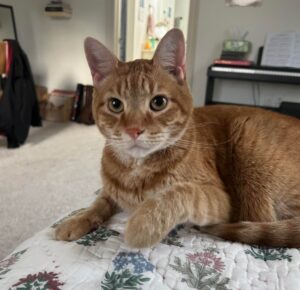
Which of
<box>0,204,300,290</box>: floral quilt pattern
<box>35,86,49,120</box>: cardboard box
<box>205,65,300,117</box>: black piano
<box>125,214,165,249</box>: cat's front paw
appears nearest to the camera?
<box>0,204,300,290</box>: floral quilt pattern

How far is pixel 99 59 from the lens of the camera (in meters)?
0.89

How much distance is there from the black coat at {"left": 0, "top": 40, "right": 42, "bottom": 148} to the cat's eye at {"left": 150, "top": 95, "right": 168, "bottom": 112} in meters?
2.18

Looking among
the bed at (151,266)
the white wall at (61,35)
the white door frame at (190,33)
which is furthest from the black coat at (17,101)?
the bed at (151,266)

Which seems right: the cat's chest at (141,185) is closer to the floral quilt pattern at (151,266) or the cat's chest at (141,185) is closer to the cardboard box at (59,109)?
the floral quilt pattern at (151,266)

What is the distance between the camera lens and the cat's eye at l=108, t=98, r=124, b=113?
82 centimetres

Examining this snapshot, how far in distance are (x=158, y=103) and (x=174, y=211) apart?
0.93 feet

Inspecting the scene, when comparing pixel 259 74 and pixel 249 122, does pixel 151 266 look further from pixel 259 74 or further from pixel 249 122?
pixel 259 74

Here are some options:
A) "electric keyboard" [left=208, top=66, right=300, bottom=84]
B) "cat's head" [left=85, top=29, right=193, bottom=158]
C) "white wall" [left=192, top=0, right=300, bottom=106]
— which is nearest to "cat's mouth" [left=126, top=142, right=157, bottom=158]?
"cat's head" [left=85, top=29, right=193, bottom=158]

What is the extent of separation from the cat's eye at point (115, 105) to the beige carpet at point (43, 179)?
74cm

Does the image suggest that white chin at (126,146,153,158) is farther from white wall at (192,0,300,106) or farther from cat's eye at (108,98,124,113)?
white wall at (192,0,300,106)

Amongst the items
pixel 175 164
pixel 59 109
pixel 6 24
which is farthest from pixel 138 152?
pixel 6 24

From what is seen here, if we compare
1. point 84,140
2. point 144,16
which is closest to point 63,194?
point 84,140

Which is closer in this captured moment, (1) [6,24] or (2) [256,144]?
(2) [256,144]

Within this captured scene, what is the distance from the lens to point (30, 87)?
2.89m
